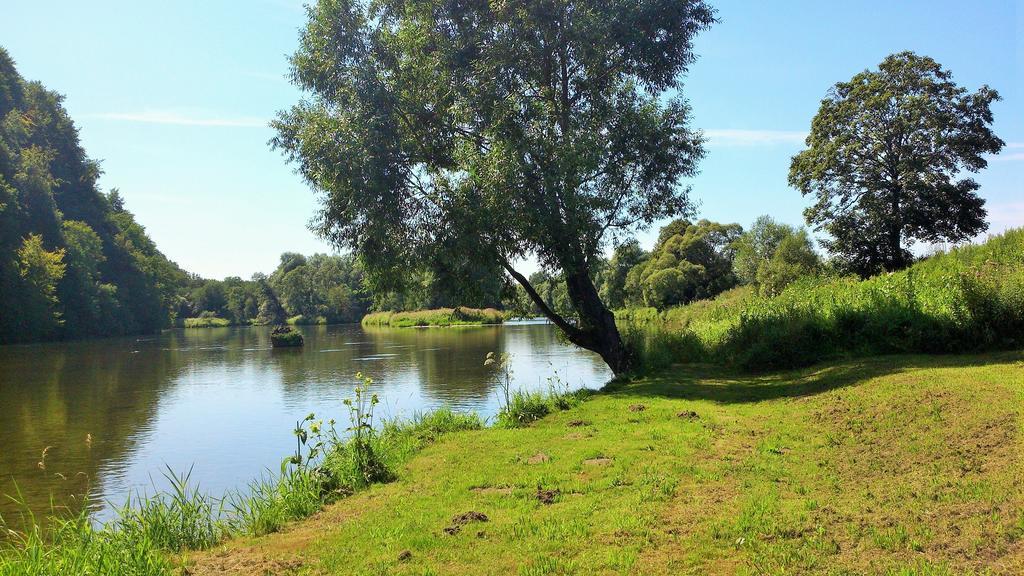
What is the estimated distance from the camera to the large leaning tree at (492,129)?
15.8 m

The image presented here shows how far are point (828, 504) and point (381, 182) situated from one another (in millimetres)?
12955

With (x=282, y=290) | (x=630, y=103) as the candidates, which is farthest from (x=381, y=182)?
(x=282, y=290)

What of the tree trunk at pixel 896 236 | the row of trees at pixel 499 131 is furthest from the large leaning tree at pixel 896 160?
the row of trees at pixel 499 131

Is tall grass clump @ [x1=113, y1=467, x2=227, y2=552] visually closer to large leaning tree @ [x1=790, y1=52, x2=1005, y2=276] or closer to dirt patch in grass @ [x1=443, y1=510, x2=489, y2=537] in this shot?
dirt patch in grass @ [x1=443, y1=510, x2=489, y2=537]

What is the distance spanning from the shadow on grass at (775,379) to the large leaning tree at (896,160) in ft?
64.4

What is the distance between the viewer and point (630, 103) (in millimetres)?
18453

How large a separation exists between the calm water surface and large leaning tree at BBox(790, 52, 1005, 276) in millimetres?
15618

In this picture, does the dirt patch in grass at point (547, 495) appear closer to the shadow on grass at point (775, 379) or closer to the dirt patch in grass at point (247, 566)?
the dirt patch in grass at point (247, 566)

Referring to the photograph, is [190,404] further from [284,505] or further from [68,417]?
[284,505]

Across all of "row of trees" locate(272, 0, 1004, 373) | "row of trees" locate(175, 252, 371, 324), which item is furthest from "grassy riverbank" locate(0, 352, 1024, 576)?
"row of trees" locate(175, 252, 371, 324)

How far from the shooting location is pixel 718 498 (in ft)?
20.5

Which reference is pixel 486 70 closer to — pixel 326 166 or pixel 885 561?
pixel 326 166

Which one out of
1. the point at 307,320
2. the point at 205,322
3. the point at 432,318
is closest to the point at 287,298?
the point at 307,320

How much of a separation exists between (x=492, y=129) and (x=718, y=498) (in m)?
11.8
